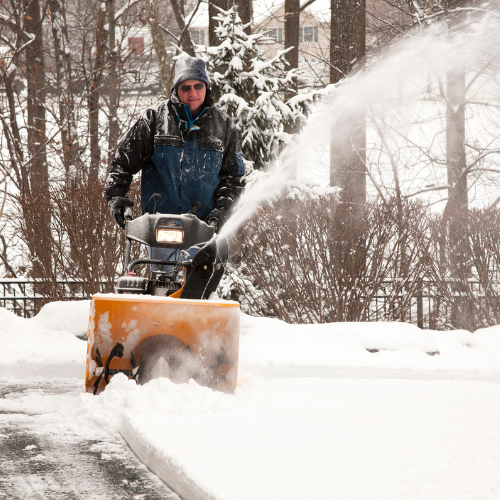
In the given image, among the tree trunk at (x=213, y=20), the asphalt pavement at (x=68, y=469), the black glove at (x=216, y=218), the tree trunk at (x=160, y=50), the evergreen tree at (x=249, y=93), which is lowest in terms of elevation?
the asphalt pavement at (x=68, y=469)

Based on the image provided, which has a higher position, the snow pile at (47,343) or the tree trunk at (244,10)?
the tree trunk at (244,10)

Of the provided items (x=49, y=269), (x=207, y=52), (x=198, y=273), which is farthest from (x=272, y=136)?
(x=198, y=273)

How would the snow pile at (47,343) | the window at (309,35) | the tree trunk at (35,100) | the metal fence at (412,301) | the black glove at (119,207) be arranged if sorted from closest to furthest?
the black glove at (119,207)
the snow pile at (47,343)
the metal fence at (412,301)
the tree trunk at (35,100)
the window at (309,35)

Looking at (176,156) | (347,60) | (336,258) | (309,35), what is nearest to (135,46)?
(347,60)

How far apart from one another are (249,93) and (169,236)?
5933 millimetres

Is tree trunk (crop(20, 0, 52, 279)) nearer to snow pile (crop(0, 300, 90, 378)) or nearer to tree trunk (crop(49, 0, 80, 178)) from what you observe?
tree trunk (crop(49, 0, 80, 178))

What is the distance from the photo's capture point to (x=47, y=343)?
17.4 feet

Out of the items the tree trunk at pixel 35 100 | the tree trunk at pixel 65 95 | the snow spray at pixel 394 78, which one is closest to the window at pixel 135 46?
the tree trunk at pixel 65 95

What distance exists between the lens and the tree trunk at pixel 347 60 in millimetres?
11023

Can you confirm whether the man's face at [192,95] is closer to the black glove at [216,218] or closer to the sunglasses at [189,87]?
the sunglasses at [189,87]

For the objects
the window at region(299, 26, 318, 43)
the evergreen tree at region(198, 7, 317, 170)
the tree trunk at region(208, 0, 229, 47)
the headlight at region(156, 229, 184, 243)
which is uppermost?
the window at region(299, 26, 318, 43)

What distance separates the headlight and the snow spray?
10.9ft

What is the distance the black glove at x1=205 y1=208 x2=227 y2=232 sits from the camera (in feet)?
12.4

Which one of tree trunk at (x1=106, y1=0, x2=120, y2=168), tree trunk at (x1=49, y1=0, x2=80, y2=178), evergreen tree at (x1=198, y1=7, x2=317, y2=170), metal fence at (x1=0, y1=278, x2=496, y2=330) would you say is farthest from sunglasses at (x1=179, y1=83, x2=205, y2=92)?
tree trunk at (x1=49, y1=0, x2=80, y2=178)
